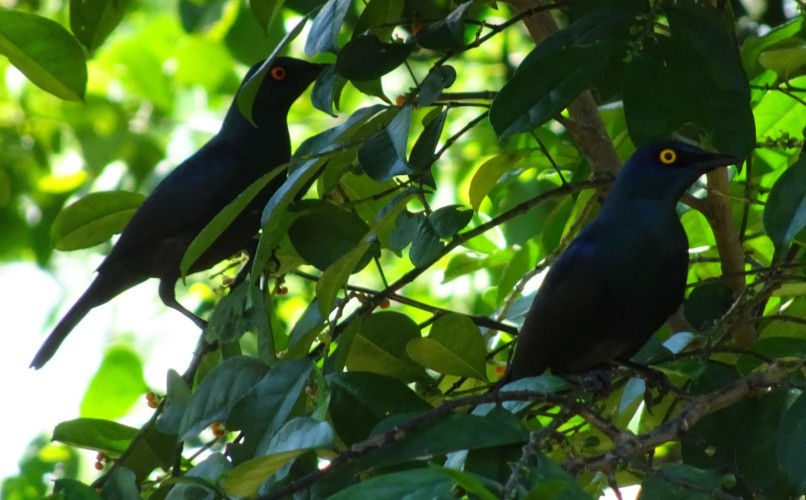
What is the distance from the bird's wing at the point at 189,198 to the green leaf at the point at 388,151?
1.84 metres

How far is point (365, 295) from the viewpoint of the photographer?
8.62 feet

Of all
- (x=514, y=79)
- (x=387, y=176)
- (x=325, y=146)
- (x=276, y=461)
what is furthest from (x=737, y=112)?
(x=276, y=461)

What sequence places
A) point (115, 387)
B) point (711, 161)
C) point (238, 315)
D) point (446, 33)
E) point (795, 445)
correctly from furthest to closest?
point (115, 387) → point (711, 161) → point (238, 315) → point (446, 33) → point (795, 445)

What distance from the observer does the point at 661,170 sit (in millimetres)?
2871

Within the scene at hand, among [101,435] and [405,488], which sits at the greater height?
[101,435]

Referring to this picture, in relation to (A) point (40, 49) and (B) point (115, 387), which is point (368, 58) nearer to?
(A) point (40, 49)

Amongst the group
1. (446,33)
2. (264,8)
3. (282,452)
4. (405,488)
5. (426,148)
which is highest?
(264,8)

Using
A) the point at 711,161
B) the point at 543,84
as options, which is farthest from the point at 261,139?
the point at 543,84

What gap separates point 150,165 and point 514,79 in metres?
3.92

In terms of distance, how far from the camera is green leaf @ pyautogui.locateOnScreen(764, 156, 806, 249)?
2016mm

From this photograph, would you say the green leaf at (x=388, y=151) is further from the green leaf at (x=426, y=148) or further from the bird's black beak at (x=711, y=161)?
the bird's black beak at (x=711, y=161)

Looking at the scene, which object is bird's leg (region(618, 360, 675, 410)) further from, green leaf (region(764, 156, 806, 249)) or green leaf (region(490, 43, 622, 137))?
green leaf (region(490, 43, 622, 137))

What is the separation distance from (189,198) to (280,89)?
1.93 ft

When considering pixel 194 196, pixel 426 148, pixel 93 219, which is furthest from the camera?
pixel 194 196
